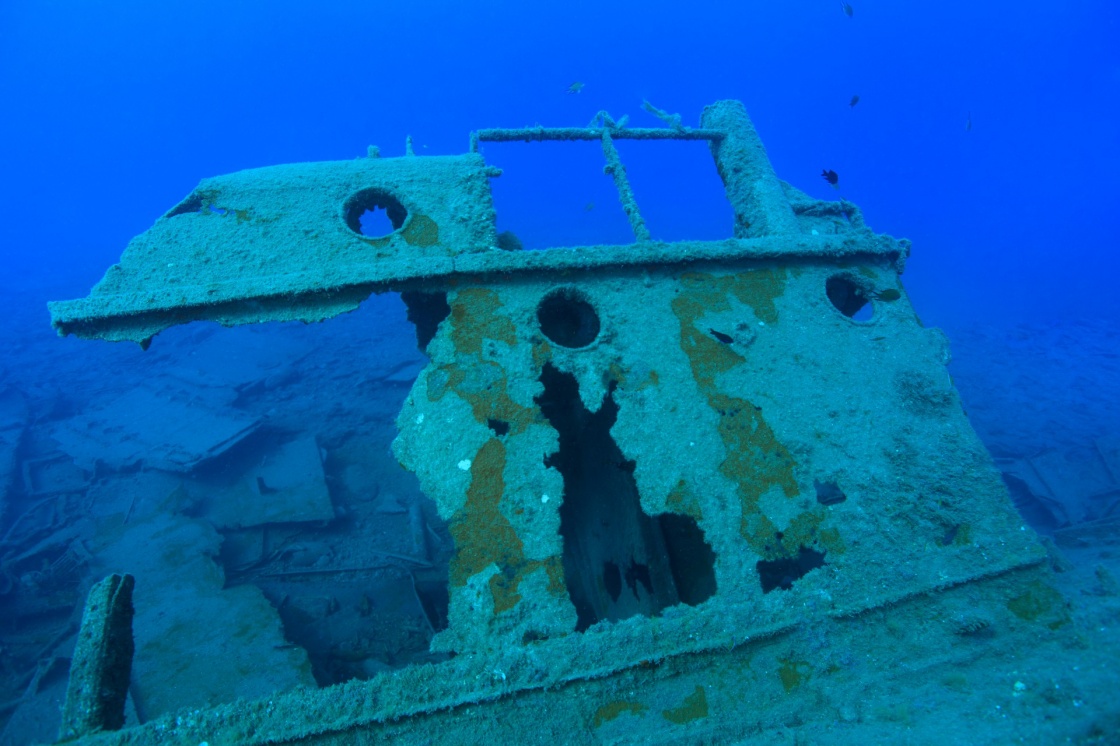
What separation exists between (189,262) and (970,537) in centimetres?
600

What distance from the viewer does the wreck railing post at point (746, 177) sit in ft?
16.7

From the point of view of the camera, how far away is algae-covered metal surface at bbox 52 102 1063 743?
8.16 ft

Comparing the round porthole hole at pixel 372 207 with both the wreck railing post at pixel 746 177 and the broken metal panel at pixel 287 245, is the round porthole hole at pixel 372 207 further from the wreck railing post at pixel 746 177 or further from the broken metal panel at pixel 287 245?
the wreck railing post at pixel 746 177

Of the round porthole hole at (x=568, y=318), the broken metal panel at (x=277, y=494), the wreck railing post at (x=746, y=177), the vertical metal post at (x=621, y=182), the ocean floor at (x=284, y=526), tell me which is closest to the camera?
the ocean floor at (x=284, y=526)

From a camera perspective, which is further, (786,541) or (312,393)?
(312,393)

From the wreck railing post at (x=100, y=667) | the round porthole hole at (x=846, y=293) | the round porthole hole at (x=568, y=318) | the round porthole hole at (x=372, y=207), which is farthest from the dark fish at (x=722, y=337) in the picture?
the wreck railing post at (x=100, y=667)

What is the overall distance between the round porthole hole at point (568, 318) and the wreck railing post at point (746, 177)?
216cm

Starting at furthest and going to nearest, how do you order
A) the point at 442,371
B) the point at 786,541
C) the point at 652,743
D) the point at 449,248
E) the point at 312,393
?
1. the point at 312,393
2. the point at 449,248
3. the point at 442,371
4. the point at 786,541
5. the point at 652,743

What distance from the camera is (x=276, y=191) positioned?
4340 mm

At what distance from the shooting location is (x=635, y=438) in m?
3.34

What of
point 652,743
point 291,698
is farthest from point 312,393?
point 652,743

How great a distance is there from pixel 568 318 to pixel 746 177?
9.01ft

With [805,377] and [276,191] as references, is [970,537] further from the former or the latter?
[276,191]

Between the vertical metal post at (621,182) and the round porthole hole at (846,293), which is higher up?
the vertical metal post at (621,182)
